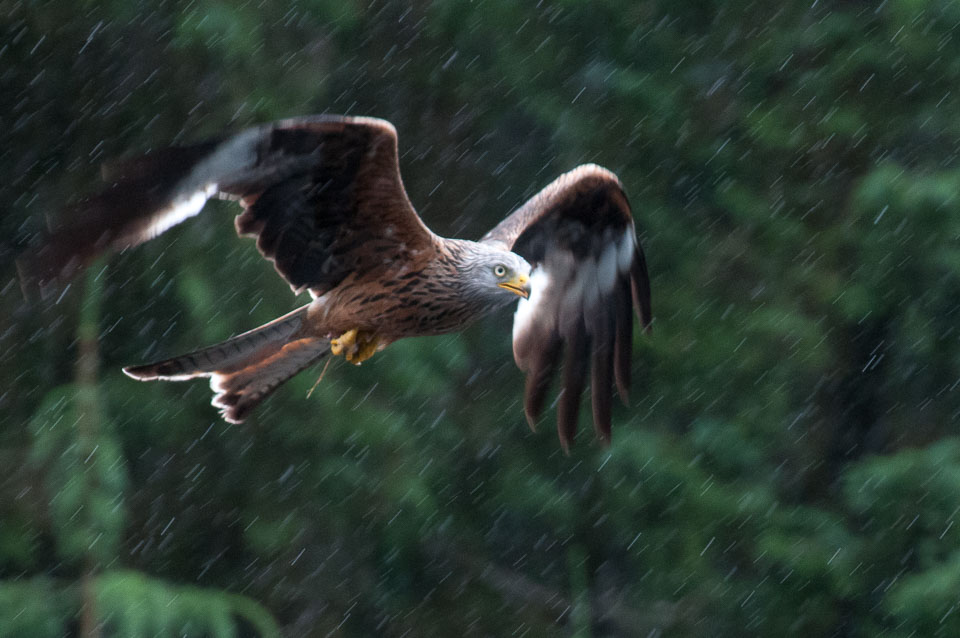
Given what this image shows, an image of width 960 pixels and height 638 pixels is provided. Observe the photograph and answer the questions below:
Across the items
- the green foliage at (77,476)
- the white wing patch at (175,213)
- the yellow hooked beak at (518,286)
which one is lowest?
the green foliage at (77,476)

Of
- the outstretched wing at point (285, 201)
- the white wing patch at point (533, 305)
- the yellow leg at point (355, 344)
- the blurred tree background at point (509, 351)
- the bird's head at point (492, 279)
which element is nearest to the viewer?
the outstretched wing at point (285, 201)

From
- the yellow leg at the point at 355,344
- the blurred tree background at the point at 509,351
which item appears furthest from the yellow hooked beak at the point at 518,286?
the blurred tree background at the point at 509,351

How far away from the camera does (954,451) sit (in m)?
6.55

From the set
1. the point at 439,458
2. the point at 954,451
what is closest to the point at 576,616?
the point at 439,458

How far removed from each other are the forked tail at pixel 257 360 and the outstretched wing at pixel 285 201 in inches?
7.4

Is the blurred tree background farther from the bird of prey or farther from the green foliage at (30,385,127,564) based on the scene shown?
the bird of prey

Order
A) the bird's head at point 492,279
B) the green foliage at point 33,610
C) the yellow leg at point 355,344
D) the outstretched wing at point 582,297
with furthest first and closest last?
1. the green foliage at point 33,610
2. the outstretched wing at point 582,297
3. the yellow leg at point 355,344
4. the bird's head at point 492,279

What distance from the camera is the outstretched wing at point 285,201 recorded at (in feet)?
11.9

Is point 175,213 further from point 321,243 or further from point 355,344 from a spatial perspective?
point 355,344

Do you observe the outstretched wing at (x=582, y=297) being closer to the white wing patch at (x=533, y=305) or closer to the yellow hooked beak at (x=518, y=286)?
the white wing patch at (x=533, y=305)

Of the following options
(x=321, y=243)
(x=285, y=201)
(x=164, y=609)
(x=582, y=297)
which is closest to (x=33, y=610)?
(x=164, y=609)

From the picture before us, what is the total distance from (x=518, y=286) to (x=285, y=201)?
89cm

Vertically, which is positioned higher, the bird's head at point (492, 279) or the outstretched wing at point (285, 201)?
the outstretched wing at point (285, 201)

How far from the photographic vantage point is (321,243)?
4.42 meters
